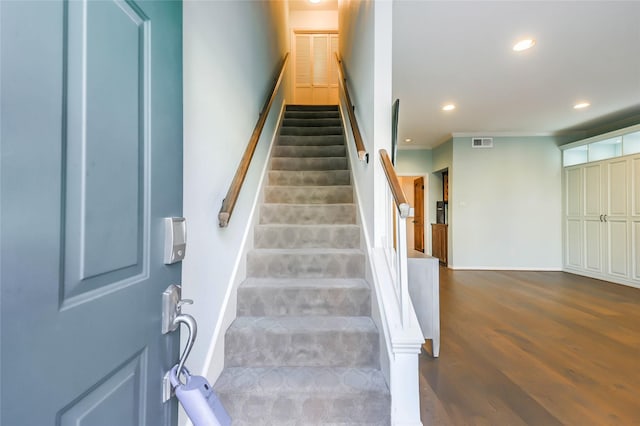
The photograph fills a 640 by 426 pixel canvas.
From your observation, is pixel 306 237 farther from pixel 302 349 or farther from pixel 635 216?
pixel 635 216

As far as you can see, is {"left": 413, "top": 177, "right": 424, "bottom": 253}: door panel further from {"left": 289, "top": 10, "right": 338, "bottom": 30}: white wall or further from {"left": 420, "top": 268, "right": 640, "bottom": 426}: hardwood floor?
{"left": 289, "top": 10, "right": 338, "bottom": 30}: white wall

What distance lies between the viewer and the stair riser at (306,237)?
7.22ft

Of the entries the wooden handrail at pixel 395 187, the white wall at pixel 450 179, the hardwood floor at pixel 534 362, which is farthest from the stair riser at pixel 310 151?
the white wall at pixel 450 179

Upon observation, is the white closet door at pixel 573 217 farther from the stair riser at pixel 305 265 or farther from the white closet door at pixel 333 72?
the stair riser at pixel 305 265

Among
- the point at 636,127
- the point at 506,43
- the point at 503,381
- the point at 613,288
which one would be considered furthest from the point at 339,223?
the point at 636,127

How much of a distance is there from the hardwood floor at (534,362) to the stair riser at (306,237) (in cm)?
111

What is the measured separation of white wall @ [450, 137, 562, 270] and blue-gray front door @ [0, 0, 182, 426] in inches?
231

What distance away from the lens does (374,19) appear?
1.75 metres

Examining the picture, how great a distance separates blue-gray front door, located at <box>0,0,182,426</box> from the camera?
15.0 inches

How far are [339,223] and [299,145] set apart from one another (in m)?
1.49

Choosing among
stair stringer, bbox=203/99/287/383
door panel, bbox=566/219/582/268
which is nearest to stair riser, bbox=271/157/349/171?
stair stringer, bbox=203/99/287/383

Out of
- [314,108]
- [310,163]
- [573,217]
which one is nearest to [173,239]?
[310,163]

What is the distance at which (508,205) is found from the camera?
5.55 m

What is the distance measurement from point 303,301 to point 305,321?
14cm
